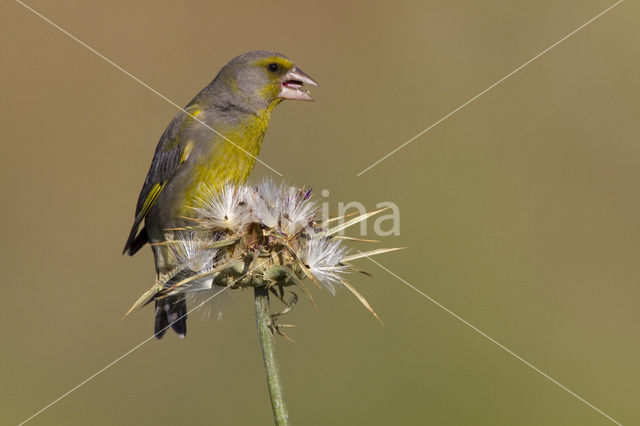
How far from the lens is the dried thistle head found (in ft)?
11.0

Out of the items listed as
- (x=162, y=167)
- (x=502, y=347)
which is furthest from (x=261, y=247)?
(x=502, y=347)

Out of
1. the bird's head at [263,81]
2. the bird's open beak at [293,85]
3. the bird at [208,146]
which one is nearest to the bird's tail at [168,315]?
the bird at [208,146]

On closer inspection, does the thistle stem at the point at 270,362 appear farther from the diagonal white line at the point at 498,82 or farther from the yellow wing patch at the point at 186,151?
the diagonal white line at the point at 498,82

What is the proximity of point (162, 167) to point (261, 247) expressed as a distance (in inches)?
88.3

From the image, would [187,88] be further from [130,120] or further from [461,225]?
[461,225]

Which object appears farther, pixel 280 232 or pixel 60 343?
pixel 60 343

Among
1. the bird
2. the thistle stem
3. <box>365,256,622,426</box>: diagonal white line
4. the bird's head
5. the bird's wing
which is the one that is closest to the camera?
the thistle stem

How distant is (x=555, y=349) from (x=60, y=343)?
4987mm

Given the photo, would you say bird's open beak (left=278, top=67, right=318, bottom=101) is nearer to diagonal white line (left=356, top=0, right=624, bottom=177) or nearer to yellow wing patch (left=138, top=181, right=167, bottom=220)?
yellow wing patch (left=138, top=181, right=167, bottom=220)

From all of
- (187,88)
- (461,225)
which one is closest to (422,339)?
(461,225)

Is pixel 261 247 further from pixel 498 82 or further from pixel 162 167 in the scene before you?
pixel 498 82

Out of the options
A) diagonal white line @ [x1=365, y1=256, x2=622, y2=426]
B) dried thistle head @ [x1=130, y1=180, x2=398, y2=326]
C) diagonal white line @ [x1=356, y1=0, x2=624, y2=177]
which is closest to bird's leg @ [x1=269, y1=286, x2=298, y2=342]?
dried thistle head @ [x1=130, y1=180, x2=398, y2=326]

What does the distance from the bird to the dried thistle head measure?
145 cm

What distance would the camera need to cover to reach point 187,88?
8750mm
